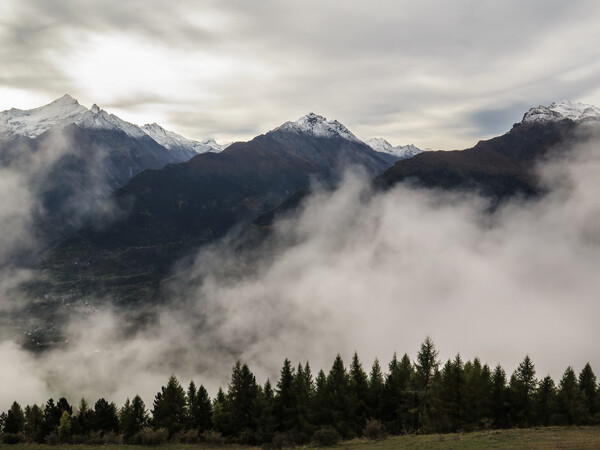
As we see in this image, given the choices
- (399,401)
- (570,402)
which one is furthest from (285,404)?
(570,402)

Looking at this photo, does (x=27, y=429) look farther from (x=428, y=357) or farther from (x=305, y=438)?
(x=428, y=357)

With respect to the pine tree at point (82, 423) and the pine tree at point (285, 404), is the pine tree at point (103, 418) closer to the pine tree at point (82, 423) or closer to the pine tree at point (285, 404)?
the pine tree at point (82, 423)

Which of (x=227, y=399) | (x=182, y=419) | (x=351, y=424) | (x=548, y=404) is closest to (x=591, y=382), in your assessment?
(x=548, y=404)

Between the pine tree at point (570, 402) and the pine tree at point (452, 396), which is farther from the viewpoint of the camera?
the pine tree at point (570, 402)

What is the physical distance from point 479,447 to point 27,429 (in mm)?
96958

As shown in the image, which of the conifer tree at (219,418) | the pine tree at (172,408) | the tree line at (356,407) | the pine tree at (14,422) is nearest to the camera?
the tree line at (356,407)

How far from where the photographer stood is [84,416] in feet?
293

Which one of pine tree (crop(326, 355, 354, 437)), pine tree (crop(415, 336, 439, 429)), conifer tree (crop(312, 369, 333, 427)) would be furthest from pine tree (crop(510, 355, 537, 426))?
conifer tree (crop(312, 369, 333, 427))

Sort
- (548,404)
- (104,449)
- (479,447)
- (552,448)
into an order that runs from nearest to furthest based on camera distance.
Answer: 1. (552,448)
2. (479,447)
3. (104,449)
4. (548,404)

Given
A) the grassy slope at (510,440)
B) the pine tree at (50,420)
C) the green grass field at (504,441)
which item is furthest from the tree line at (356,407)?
the grassy slope at (510,440)

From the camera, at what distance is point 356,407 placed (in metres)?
77.4

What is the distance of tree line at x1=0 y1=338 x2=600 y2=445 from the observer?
230ft

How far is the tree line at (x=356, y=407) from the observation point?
70000 millimetres

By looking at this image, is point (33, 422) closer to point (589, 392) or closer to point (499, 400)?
point (499, 400)
